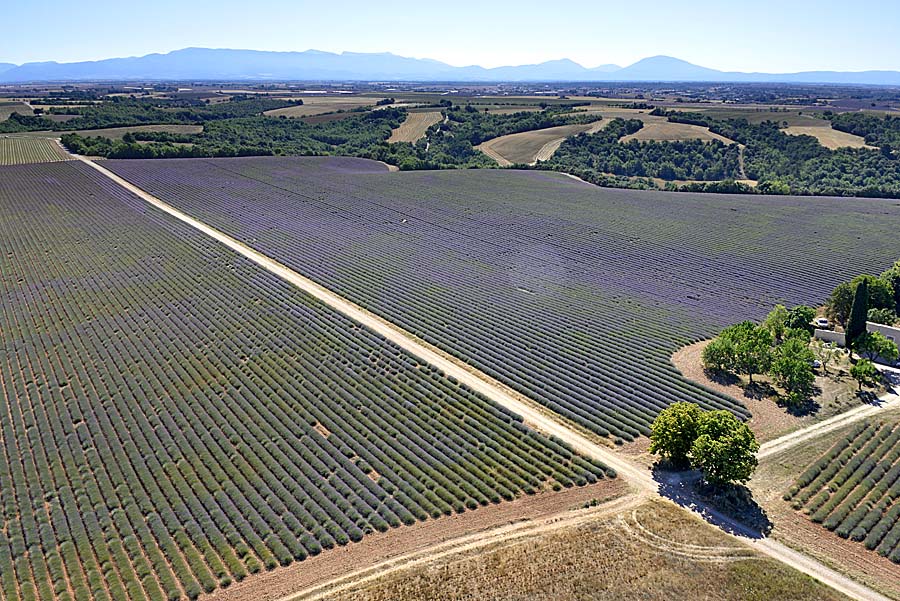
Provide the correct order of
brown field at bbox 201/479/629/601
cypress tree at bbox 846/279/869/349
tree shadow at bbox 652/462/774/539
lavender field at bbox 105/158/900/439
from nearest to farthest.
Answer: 1. brown field at bbox 201/479/629/601
2. tree shadow at bbox 652/462/774/539
3. cypress tree at bbox 846/279/869/349
4. lavender field at bbox 105/158/900/439

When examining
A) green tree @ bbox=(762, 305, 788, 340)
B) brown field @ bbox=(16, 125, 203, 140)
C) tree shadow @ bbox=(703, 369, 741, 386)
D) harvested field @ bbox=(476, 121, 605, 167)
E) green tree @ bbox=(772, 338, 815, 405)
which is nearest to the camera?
green tree @ bbox=(772, 338, 815, 405)

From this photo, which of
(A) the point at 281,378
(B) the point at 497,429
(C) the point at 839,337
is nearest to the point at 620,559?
(B) the point at 497,429

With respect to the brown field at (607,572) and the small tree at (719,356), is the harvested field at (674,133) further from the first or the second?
the brown field at (607,572)

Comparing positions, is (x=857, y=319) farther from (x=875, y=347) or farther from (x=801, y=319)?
(x=801, y=319)

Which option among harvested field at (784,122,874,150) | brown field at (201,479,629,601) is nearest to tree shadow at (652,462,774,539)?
brown field at (201,479,629,601)

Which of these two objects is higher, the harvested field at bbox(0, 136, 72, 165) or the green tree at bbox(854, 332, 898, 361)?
the harvested field at bbox(0, 136, 72, 165)

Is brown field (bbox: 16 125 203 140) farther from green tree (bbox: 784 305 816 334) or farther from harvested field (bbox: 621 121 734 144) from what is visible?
green tree (bbox: 784 305 816 334)

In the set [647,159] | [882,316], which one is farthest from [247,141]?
[882,316]
